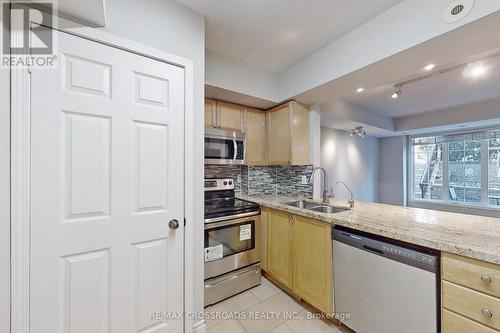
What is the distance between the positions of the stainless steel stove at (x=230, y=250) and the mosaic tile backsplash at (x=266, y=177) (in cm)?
49

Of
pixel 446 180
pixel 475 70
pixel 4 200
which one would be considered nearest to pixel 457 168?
pixel 446 180

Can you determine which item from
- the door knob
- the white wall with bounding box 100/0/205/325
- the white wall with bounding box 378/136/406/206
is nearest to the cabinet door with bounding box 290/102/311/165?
the white wall with bounding box 100/0/205/325

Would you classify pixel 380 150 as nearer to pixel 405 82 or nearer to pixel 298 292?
pixel 405 82

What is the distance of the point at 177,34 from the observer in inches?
59.7

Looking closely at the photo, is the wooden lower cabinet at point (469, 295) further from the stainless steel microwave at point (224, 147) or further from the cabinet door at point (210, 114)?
the cabinet door at point (210, 114)

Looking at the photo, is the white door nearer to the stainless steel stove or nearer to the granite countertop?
the stainless steel stove

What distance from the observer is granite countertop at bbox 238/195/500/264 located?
1078 mm

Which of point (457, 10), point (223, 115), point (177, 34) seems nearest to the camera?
point (457, 10)

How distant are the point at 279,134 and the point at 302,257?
4.96ft

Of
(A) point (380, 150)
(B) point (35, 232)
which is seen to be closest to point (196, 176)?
(B) point (35, 232)

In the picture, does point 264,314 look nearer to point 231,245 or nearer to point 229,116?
point 231,245

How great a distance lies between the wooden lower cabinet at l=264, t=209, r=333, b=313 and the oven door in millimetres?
194

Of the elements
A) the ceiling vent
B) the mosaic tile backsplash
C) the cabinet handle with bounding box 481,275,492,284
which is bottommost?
the cabinet handle with bounding box 481,275,492,284

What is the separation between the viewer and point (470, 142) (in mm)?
4223
